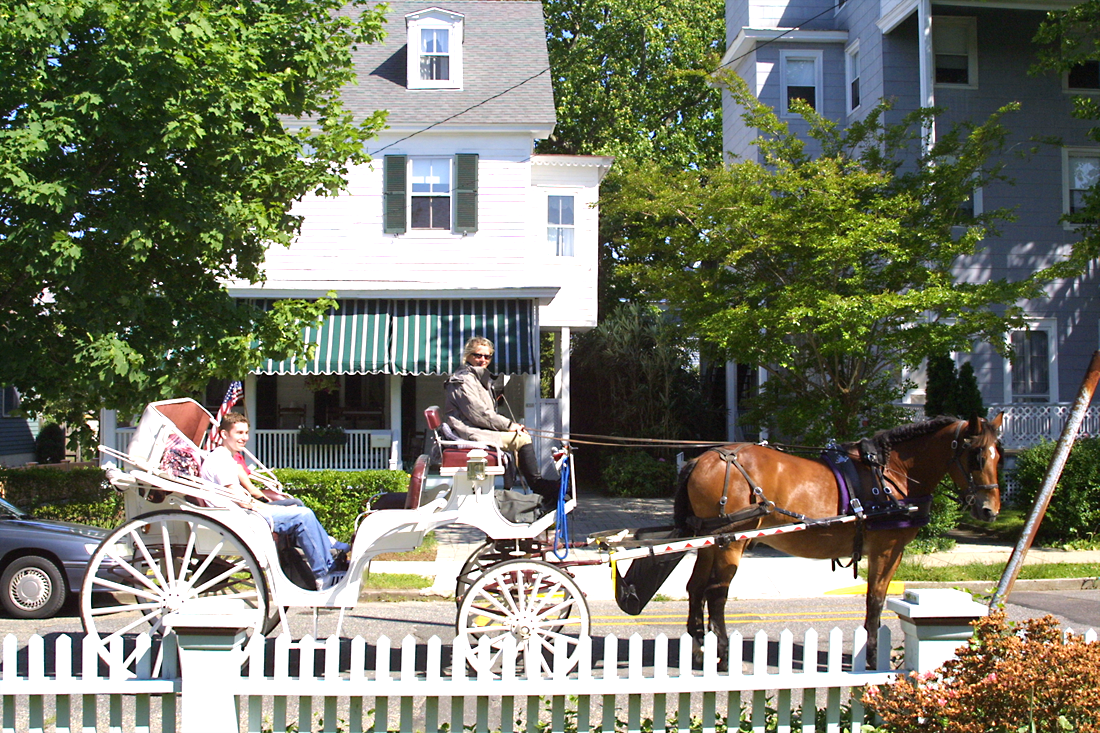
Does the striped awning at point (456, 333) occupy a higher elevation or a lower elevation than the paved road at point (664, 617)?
higher

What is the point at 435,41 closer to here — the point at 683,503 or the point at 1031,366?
the point at 1031,366

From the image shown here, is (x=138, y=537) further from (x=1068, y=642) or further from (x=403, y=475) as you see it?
(x=403, y=475)

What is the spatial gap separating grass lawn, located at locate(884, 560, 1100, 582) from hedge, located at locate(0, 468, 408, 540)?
22.7ft

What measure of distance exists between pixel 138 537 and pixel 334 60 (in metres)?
6.33

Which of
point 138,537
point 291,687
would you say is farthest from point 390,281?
point 291,687

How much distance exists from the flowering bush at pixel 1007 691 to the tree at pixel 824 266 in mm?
8362

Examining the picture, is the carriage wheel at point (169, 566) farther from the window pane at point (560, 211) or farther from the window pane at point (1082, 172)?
the window pane at point (1082, 172)

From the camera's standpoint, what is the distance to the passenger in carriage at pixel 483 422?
297 inches

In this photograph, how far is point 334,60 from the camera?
35.3 feet

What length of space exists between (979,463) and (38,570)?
29.2 ft

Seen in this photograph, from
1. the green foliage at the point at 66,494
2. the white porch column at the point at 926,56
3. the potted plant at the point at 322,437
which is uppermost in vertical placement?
the white porch column at the point at 926,56

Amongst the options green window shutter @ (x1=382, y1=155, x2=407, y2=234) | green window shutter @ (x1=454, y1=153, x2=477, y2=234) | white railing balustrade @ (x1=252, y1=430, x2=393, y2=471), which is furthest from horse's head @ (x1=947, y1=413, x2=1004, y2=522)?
green window shutter @ (x1=382, y1=155, x2=407, y2=234)

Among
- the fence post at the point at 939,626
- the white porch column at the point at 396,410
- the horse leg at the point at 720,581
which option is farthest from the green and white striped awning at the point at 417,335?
the fence post at the point at 939,626

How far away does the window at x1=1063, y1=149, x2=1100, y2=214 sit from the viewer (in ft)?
62.8
